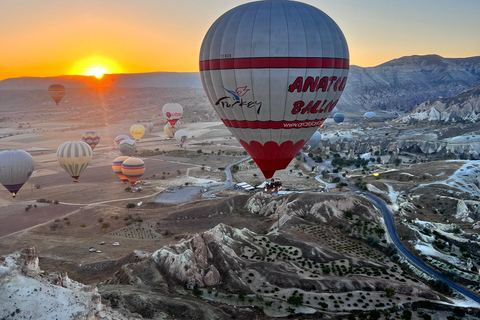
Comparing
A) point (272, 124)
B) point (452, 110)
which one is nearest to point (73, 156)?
point (272, 124)

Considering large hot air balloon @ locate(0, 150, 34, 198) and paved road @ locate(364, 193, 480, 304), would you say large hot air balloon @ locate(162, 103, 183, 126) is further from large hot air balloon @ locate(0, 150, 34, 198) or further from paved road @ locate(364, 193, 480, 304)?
paved road @ locate(364, 193, 480, 304)

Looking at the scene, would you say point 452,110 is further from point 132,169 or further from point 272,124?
point 272,124

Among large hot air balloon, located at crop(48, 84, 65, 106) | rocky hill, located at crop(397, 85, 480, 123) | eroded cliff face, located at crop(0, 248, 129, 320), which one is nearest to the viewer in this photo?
eroded cliff face, located at crop(0, 248, 129, 320)

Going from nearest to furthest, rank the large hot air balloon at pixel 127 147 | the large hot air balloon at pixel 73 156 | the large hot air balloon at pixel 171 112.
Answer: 1. the large hot air balloon at pixel 73 156
2. the large hot air balloon at pixel 127 147
3. the large hot air balloon at pixel 171 112

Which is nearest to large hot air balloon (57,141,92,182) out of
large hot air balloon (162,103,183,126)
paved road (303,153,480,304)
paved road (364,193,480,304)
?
paved road (303,153,480,304)

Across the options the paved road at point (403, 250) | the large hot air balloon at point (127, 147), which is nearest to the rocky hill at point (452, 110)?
the paved road at point (403, 250)

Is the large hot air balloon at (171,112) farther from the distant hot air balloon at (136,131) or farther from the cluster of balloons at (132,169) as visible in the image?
the cluster of balloons at (132,169)
